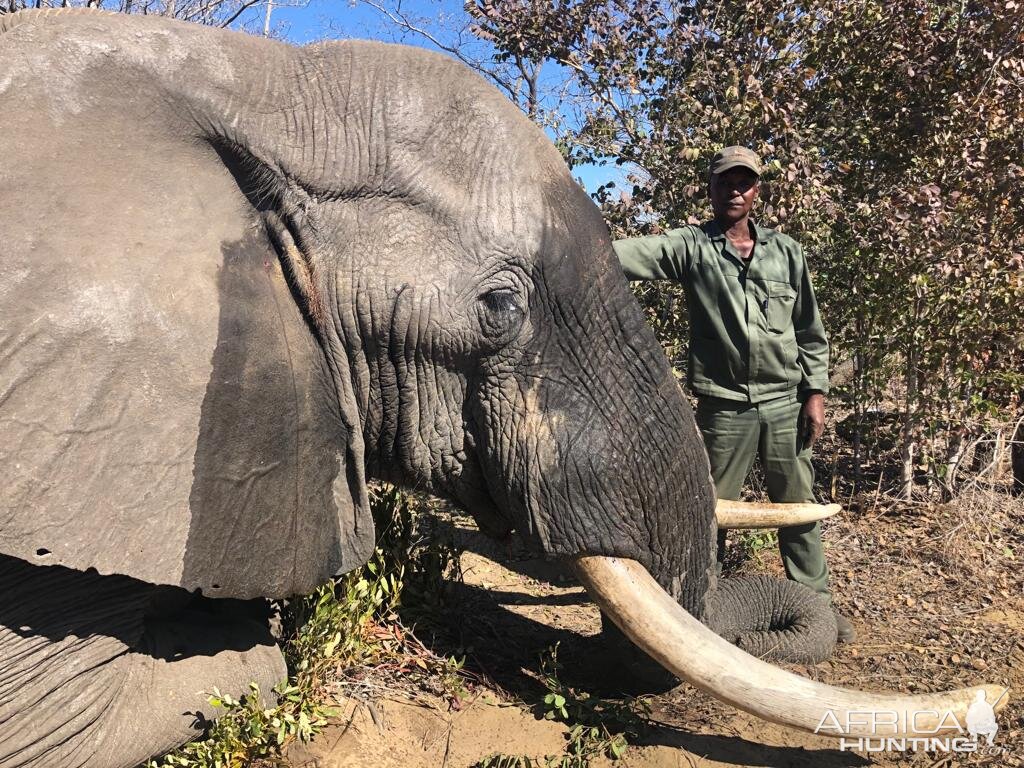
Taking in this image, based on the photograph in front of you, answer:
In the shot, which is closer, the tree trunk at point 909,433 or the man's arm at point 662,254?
the man's arm at point 662,254

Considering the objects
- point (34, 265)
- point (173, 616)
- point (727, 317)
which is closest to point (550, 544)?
point (173, 616)

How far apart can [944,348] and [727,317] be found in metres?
2.37

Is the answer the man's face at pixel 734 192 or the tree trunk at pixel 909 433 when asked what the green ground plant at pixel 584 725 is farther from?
the tree trunk at pixel 909 433

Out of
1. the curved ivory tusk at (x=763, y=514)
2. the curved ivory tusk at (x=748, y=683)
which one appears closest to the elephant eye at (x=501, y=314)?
the curved ivory tusk at (x=748, y=683)

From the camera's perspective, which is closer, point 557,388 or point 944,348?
point 557,388

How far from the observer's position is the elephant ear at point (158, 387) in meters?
2.04

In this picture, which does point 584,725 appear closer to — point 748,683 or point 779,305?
point 748,683

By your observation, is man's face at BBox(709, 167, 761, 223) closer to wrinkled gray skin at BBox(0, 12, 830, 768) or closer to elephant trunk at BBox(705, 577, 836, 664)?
elephant trunk at BBox(705, 577, 836, 664)

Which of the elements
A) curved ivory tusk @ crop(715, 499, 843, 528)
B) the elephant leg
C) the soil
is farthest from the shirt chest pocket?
the elephant leg

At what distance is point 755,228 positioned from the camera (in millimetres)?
4480

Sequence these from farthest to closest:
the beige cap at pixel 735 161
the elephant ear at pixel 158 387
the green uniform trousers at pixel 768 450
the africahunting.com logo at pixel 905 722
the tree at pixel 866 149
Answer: the tree at pixel 866 149 → the green uniform trousers at pixel 768 450 → the beige cap at pixel 735 161 → the africahunting.com logo at pixel 905 722 → the elephant ear at pixel 158 387

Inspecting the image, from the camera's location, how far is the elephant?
210cm

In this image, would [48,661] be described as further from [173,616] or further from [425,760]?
[425,760]

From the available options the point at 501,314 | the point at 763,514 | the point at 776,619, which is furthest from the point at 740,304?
the point at 501,314
